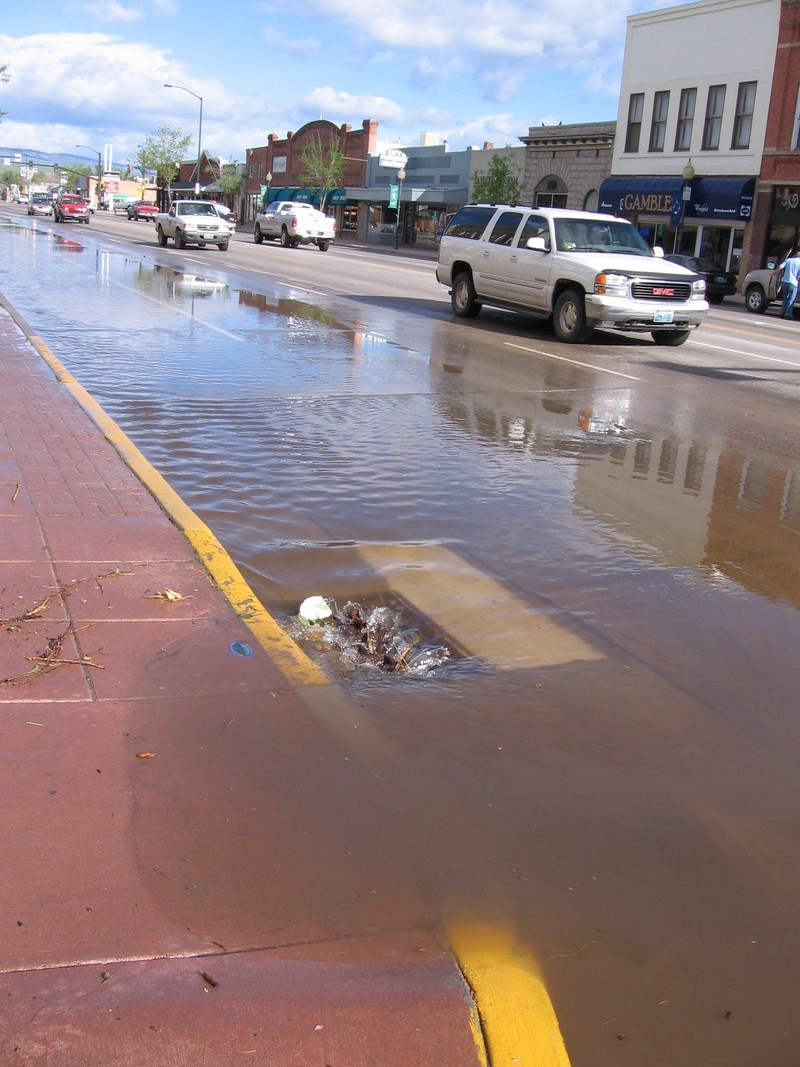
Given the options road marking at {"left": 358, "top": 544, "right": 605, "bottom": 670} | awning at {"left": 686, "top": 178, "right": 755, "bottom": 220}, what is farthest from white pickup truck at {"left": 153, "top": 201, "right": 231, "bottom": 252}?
road marking at {"left": 358, "top": 544, "right": 605, "bottom": 670}

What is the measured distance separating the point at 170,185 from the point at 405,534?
122184mm

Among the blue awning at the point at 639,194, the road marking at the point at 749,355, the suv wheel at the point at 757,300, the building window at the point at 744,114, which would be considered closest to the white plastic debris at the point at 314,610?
the road marking at the point at 749,355

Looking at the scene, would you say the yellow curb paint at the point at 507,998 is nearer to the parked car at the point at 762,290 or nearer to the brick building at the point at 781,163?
the parked car at the point at 762,290

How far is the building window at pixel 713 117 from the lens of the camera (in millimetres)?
40594

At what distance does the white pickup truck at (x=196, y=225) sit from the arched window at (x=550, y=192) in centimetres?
1802

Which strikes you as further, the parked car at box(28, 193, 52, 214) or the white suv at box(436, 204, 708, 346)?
the parked car at box(28, 193, 52, 214)

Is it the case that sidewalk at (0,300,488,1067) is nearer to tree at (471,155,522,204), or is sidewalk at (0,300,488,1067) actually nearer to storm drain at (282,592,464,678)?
storm drain at (282,592,464,678)

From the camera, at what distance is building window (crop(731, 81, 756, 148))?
129ft

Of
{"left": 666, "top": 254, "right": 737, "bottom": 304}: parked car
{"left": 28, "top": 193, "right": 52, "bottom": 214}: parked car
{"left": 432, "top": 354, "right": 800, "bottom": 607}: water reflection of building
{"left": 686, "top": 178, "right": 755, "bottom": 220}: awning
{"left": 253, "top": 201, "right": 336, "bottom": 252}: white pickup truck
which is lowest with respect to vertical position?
{"left": 432, "top": 354, "right": 800, "bottom": 607}: water reflection of building

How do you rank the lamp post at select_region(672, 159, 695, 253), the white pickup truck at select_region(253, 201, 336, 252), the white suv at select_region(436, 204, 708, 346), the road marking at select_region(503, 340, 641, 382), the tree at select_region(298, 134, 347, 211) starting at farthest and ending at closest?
the tree at select_region(298, 134, 347, 211) < the white pickup truck at select_region(253, 201, 336, 252) < the lamp post at select_region(672, 159, 695, 253) < the white suv at select_region(436, 204, 708, 346) < the road marking at select_region(503, 340, 641, 382)

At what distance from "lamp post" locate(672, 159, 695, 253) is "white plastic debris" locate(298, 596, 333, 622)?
38732 millimetres

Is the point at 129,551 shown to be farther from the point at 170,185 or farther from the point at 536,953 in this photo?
the point at 170,185

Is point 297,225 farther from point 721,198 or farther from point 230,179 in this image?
point 230,179

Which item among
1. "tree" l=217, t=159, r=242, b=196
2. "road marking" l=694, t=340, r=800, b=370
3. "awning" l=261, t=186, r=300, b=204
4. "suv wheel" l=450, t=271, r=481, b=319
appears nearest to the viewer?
"road marking" l=694, t=340, r=800, b=370
